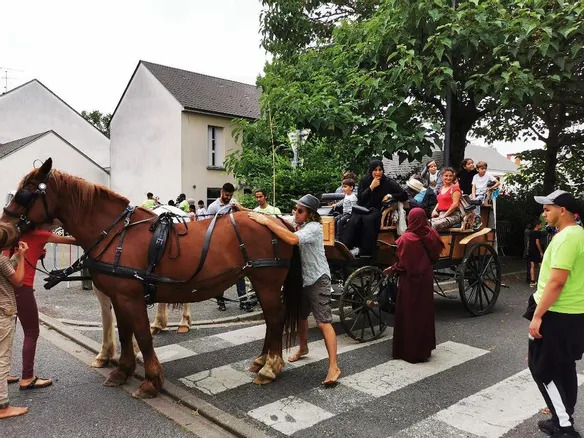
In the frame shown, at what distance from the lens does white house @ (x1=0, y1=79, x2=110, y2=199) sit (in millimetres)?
24438

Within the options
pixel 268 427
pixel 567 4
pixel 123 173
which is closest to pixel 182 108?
pixel 123 173

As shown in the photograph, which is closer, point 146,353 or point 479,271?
point 146,353

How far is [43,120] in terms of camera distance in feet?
98.4

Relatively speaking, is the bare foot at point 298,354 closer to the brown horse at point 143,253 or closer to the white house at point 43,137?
the brown horse at point 143,253

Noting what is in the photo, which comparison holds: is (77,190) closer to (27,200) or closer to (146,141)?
(27,200)

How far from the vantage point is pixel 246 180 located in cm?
1166

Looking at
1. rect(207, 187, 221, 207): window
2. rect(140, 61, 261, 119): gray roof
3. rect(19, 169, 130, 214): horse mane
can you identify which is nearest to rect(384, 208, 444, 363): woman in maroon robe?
rect(19, 169, 130, 214): horse mane

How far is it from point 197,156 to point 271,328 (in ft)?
63.1

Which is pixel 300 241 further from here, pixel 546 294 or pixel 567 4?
pixel 567 4

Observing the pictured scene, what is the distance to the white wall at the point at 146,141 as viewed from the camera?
75.4 ft

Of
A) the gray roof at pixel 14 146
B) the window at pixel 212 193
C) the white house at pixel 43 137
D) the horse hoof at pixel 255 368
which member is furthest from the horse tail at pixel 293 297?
the gray roof at pixel 14 146

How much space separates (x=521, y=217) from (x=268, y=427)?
48.5 ft

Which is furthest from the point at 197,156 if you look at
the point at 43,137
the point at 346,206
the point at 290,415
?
the point at 290,415

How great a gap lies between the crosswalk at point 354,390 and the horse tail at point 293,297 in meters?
0.45
